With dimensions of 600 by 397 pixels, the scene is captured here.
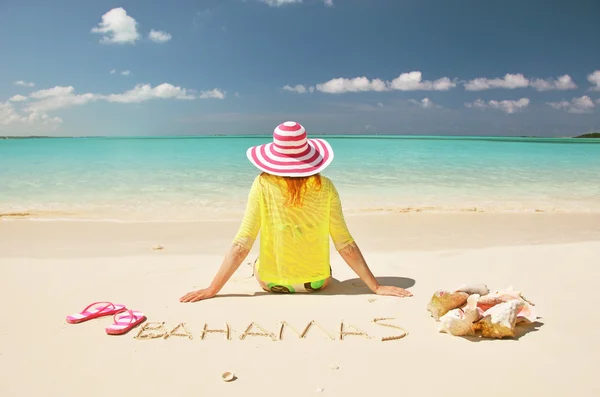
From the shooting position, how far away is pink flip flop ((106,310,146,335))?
114 inches

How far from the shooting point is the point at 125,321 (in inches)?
119

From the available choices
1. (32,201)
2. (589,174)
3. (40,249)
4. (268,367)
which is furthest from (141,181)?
(589,174)

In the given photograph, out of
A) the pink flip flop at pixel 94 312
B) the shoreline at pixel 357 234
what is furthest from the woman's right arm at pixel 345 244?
the shoreline at pixel 357 234

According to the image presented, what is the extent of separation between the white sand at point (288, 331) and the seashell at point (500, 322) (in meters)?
0.06

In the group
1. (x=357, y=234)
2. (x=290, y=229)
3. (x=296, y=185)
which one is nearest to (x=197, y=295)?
(x=290, y=229)

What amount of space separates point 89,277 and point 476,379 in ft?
11.2

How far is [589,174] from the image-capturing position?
1574cm

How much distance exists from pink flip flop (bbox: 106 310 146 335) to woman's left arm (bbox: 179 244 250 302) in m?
0.41

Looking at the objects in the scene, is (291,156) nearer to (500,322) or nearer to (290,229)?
(290,229)

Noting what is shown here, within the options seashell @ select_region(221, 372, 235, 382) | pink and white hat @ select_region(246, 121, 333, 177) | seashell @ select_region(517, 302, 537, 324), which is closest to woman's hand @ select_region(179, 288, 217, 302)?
pink and white hat @ select_region(246, 121, 333, 177)

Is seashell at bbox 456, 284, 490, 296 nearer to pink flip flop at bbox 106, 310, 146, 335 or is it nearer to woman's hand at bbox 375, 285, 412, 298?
woman's hand at bbox 375, 285, 412, 298

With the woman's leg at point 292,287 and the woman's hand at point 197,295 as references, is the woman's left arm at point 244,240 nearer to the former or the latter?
the woman's hand at point 197,295

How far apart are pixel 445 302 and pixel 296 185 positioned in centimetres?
134

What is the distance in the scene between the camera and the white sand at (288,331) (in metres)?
2.30
